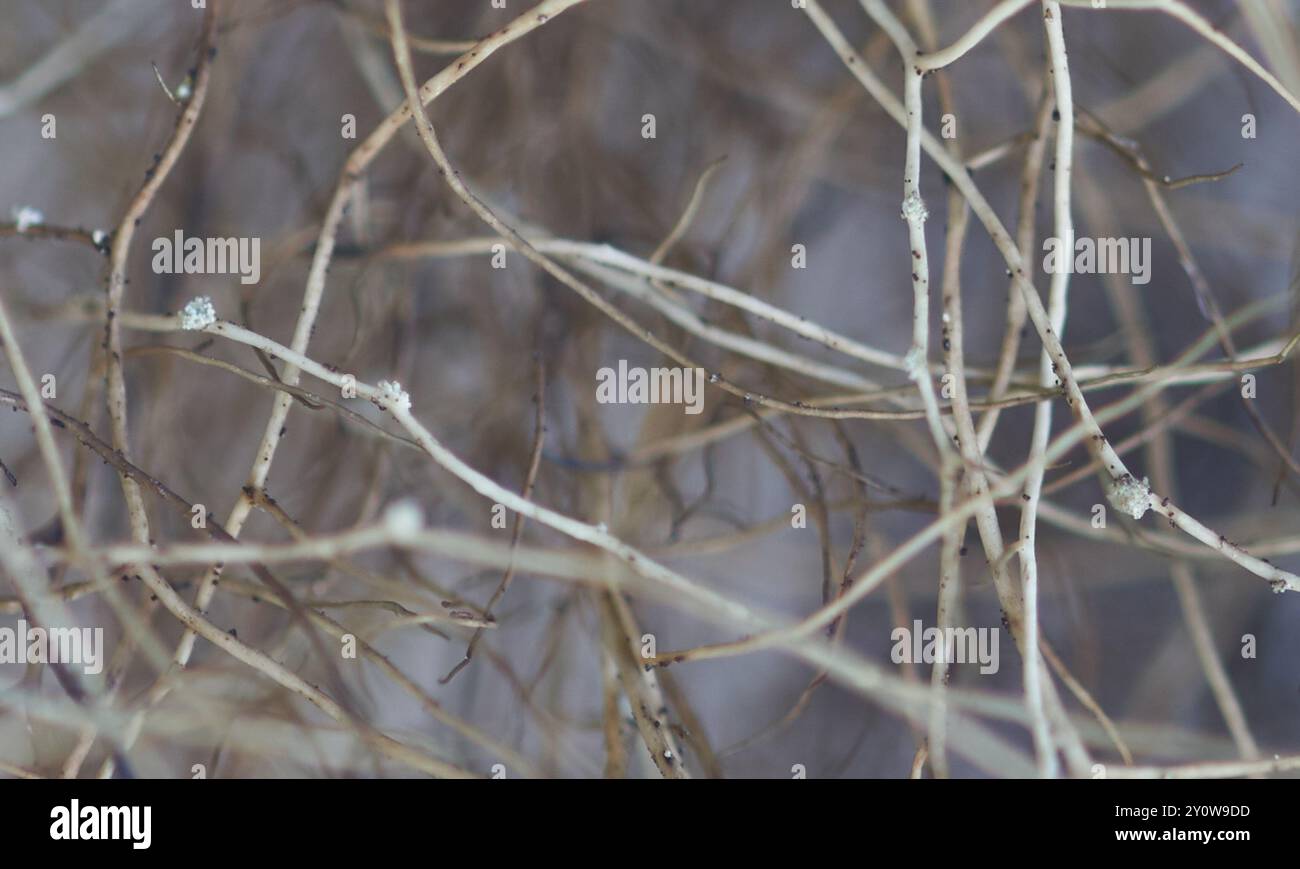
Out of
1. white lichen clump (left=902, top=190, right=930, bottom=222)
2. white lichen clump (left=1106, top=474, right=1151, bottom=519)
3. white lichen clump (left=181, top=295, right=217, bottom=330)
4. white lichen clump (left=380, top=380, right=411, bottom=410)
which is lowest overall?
white lichen clump (left=1106, top=474, right=1151, bottom=519)

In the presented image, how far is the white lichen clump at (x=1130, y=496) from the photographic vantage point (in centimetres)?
33

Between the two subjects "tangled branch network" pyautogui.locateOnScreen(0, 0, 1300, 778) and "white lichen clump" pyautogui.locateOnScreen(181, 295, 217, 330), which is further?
"tangled branch network" pyautogui.locateOnScreen(0, 0, 1300, 778)

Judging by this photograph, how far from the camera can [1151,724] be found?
60 cm

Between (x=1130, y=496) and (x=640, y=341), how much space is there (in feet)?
1.04

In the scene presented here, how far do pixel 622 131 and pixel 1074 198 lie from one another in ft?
1.00

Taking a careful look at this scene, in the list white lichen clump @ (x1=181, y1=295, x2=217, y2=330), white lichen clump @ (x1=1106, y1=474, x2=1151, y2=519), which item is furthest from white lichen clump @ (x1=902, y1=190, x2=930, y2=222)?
white lichen clump @ (x1=181, y1=295, x2=217, y2=330)

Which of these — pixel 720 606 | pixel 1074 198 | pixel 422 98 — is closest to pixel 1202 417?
pixel 1074 198

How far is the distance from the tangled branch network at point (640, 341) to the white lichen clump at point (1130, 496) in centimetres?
17

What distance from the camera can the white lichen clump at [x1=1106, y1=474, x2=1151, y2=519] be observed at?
1.08 feet

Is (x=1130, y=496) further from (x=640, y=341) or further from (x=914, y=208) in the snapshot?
(x=640, y=341)

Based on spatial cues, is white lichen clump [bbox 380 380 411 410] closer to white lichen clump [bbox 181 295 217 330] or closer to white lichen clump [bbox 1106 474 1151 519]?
white lichen clump [bbox 181 295 217 330]

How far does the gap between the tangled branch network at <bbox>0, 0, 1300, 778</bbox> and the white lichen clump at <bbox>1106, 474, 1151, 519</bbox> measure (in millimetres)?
172

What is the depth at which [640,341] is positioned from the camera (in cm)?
57

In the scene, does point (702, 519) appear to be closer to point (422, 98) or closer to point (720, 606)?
point (720, 606)
